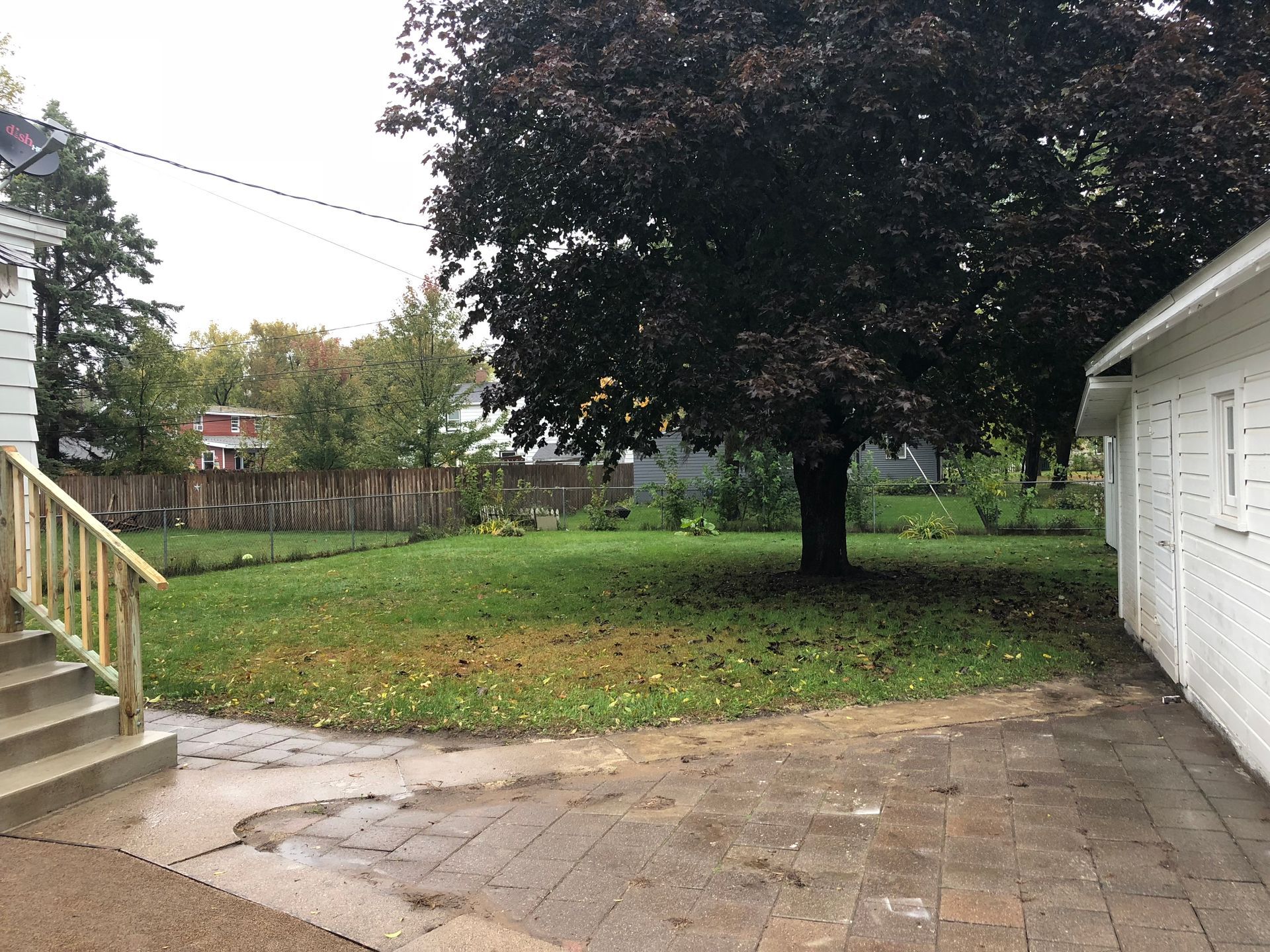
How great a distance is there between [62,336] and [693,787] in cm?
3155

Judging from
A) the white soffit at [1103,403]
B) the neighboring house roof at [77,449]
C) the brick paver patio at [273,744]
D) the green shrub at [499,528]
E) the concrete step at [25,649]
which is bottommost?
the brick paver patio at [273,744]

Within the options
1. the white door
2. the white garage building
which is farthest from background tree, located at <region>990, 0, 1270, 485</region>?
the white door

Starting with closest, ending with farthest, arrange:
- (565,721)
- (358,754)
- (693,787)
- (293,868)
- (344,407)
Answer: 1. (293,868)
2. (693,787)
3. (358,754)
4. (565,721)
5. (344,407)

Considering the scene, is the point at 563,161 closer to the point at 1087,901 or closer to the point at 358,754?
the point at 358,754

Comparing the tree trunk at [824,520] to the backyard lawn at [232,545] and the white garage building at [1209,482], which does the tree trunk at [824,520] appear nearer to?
the white garage building at [1209,482]

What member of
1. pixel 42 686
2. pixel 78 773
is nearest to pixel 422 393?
pixel 42 686

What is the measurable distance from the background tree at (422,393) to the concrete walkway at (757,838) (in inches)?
848

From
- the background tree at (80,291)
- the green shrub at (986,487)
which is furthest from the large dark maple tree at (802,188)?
the background tree at (80,291)

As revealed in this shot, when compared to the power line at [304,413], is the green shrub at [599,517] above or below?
below

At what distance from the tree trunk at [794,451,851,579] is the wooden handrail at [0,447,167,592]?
861 cm

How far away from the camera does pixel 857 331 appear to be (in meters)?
9.28

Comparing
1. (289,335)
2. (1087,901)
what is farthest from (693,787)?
(289,335)

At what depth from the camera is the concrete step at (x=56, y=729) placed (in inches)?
173

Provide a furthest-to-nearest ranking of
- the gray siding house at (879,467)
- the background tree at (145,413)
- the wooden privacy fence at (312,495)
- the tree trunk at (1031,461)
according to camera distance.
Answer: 1. the gray siding house at (879,467)
2. the background tree at (145,413)
3. the tree trunk at (1031,461)
4. the wooden privacy fence at (312,495)
